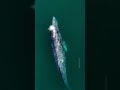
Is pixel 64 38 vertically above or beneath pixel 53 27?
beneath

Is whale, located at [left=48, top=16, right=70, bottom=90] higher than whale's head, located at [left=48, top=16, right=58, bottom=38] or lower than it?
lower

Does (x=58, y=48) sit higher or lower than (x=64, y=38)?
lower

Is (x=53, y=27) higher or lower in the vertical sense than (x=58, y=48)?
higher

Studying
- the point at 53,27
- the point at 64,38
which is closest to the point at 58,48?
the point at 64,38

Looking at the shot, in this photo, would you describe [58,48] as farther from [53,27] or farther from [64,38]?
[53,27]

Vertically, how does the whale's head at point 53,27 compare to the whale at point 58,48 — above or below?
above

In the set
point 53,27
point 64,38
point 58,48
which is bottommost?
point 58,48
